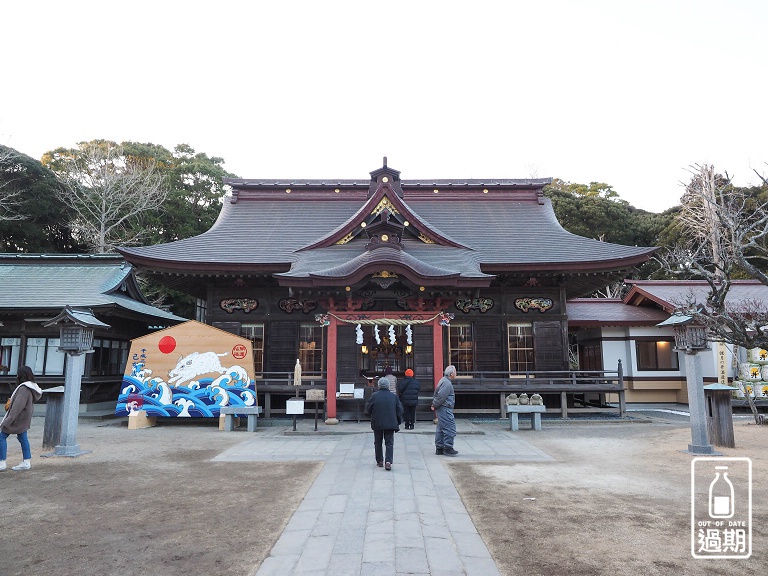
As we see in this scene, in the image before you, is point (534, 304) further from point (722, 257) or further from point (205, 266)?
point (205, 266)

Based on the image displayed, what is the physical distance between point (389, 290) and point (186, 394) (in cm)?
688

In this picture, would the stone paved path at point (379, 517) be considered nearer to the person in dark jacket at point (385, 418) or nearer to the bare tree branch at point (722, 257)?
the person in dark jacket at point (385, 418)

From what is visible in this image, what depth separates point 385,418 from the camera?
26.9 feet

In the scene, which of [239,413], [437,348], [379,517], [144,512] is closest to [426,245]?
[437,348]

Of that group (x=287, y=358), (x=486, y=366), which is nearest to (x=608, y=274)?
(x=486, y=366)

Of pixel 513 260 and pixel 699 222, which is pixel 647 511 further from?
pixel 699 222

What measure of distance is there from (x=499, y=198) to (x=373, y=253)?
10.4 m

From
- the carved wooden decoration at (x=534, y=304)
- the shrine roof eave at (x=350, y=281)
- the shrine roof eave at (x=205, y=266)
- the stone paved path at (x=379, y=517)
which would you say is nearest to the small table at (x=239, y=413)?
the stone paved path at (x=379, y=517)

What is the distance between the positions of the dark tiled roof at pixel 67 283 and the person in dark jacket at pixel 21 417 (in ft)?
32.8

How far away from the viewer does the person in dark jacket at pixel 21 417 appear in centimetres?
812

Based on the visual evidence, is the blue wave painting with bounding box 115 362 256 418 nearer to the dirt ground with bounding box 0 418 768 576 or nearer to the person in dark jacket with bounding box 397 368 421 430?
the dirt ground with bounding box 0 418 768 576

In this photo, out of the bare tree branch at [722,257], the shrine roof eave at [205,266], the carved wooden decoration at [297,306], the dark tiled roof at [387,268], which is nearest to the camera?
the bare tree branch at [722,257]

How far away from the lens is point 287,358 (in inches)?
679

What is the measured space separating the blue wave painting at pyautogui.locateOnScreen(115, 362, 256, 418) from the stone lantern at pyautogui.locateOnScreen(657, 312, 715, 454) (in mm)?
10902
